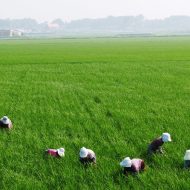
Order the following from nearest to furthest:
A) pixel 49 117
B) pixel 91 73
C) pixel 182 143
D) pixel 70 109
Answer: pixel 182 143 < pixel 49 117 < pixel 70 109 < pixel 91 73

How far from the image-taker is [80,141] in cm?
632

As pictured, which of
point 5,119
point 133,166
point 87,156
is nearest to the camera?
point 133,166

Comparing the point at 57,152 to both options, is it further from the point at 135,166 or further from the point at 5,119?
the point at 5,119

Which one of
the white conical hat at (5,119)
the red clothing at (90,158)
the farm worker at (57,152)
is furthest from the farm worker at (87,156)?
the white conical hat at (5,119)

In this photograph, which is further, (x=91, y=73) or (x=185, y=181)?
(x=91, y=73)

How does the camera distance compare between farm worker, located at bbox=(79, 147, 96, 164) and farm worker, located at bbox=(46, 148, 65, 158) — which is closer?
farm worker, located at bbox=(79, 147, 96, 164)

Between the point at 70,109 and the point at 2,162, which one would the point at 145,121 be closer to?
the point at 70,109

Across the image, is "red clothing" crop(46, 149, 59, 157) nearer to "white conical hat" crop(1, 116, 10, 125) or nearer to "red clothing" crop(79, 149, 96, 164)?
"red clothing" crop(79, 149, 96, 164)

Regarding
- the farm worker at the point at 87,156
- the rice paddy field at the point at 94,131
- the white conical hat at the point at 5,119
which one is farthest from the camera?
the white conical hat at the point at 5,119

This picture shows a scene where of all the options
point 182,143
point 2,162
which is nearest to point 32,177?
point 2,162

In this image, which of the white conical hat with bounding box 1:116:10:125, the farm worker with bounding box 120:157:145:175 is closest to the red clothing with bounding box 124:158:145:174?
the farm worker with bounding box 120:157:145:175

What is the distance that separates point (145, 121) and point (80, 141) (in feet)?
6.18

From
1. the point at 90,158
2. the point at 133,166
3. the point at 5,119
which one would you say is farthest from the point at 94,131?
the point at 133,166

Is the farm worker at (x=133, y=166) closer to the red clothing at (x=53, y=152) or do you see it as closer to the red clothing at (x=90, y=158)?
the red clothing at (x=90, y=158)
